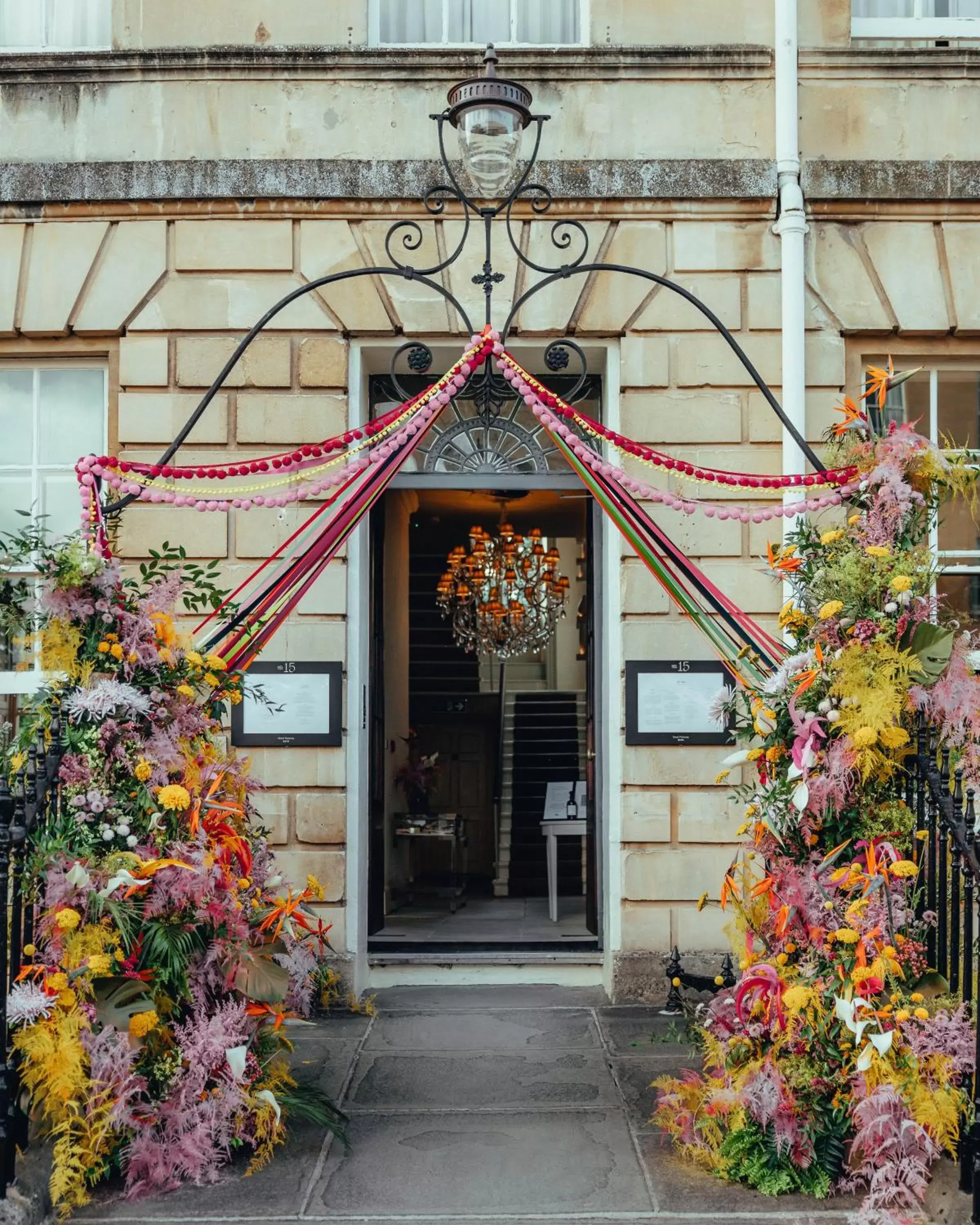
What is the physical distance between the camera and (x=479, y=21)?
710 centimetres

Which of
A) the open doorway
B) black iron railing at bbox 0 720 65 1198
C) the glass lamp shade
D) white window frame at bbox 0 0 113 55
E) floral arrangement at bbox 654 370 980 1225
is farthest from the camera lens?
the open doorway

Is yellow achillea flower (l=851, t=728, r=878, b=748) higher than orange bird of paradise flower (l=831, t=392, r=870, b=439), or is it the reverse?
orange bird of paradise flower (l=831, t=392, r=870, b=439)

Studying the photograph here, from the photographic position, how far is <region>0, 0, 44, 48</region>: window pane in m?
7.10

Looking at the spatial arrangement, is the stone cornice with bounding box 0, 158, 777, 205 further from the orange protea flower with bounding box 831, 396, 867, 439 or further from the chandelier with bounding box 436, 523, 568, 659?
the chandelier with bounding box 436, 523, 568, 659

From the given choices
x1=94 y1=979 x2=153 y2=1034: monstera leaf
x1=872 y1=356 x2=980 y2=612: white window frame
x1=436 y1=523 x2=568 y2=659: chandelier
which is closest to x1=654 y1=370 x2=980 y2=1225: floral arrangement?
x1=94 y1=979 x2=153 y2=1034: monstera leaf

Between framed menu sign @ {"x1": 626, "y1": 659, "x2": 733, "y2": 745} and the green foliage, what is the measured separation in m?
2.68

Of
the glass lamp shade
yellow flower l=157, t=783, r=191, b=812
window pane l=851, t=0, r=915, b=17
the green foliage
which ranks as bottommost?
the green foliage

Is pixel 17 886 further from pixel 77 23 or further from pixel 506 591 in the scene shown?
pixel 506 591

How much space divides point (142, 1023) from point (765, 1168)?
80.7 inches

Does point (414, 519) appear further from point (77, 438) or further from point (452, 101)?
point (452, 101)

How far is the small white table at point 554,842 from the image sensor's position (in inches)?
342

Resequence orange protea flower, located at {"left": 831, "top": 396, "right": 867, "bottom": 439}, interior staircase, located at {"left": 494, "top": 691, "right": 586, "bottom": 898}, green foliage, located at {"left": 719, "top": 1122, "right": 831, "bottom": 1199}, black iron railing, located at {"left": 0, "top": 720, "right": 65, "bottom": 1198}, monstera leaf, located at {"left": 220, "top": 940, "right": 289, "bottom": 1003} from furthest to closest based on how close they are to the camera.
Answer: interior staircase, located at {"left": 494, "top": 691, "right": 586, "bottom": 898} < orange protea flower, located at {"left": 831, "top": 396, "right": 867, "bottom": 439} < monstera leaf, located at {"left": 220, "top": 940, "right": 289, "bottom": 1003} < green foliage, located at {"left": 719, "top": 1122, "right": 831, "bottom": 1199} < black iron railing, located at {"left": 0, "top": 720, "right": 65, "bottom": 1198}

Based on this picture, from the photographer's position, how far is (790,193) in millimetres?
6645

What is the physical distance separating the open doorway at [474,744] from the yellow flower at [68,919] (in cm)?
332
